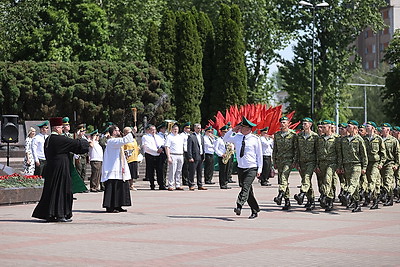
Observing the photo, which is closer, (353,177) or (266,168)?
(353,177)

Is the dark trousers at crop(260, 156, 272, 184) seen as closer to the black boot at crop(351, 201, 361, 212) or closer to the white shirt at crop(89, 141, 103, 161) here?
the white shirt at crop(89, 141, 103, 161)

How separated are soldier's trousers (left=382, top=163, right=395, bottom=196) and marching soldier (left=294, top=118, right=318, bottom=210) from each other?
8.06 ft

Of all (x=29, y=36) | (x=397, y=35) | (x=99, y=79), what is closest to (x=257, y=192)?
(x=99, y=79)

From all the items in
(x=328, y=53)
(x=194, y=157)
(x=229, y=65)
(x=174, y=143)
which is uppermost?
(x=328, y=53)

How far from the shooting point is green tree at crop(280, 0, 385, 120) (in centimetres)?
6306

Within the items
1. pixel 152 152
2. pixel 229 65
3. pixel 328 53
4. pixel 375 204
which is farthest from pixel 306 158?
pixel 328 53

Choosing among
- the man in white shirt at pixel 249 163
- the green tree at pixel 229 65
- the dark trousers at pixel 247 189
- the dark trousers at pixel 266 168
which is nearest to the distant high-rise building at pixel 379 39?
the green tree at pixel 229 65

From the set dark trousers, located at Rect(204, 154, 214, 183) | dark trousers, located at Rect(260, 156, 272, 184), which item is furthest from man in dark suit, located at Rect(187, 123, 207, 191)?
dark trousers, located at Rect(260, 156, 272, 184)

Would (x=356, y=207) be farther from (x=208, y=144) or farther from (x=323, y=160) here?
(x=208, y=144)

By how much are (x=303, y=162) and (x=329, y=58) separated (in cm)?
4560

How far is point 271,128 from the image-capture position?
34.2 metres

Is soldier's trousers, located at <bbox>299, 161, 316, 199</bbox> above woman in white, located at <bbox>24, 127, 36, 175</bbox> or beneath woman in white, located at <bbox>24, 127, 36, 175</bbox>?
beneath

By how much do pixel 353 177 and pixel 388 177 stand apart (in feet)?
6.49

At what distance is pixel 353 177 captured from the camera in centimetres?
1842
